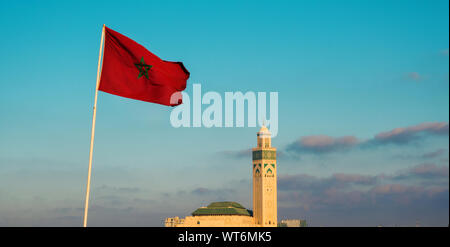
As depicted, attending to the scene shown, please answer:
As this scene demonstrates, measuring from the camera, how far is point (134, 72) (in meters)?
34.8

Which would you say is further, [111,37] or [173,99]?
[173,99]

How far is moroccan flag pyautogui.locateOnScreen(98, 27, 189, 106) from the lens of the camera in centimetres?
3388

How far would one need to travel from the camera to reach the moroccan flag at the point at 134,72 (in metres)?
33.9
